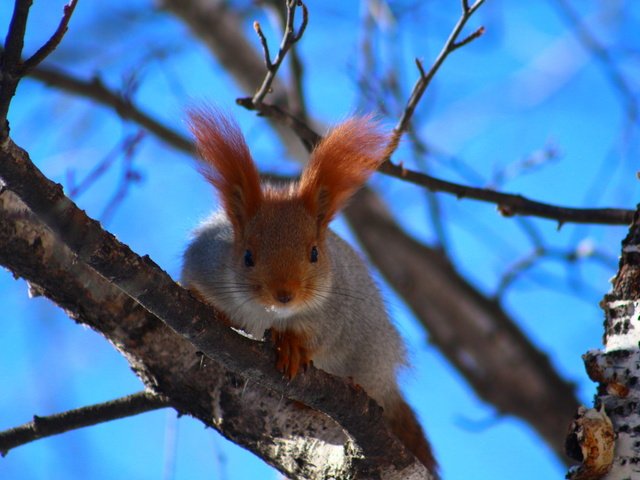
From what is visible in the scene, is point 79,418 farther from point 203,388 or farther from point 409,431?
point 409,431

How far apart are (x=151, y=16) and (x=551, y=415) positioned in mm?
3836

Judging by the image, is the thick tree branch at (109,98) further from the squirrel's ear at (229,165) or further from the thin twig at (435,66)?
the thin twig at (435,66)

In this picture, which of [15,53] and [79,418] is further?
[79,418]

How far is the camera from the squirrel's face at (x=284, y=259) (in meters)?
2.60

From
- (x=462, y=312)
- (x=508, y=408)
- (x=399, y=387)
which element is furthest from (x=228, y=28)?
(x=399, y=387)

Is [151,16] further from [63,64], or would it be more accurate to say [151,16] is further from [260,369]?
[260,369]

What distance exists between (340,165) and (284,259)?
1.27 ft

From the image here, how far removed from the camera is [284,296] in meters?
2.54

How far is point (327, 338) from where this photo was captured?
2861 mm

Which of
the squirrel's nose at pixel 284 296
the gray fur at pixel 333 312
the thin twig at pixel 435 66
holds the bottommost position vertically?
the squirrel's nose at pixel 284 296

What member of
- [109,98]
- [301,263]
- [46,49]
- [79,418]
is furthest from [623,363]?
[109,98]

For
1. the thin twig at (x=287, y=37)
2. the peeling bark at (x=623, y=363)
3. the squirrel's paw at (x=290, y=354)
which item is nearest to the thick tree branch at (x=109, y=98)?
the thin twig at (x=287, y=37)

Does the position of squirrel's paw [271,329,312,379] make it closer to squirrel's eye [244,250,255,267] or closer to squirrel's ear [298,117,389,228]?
squirrel's eye [244,250,255,267]

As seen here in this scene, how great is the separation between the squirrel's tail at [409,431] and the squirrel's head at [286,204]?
625 millimetres
